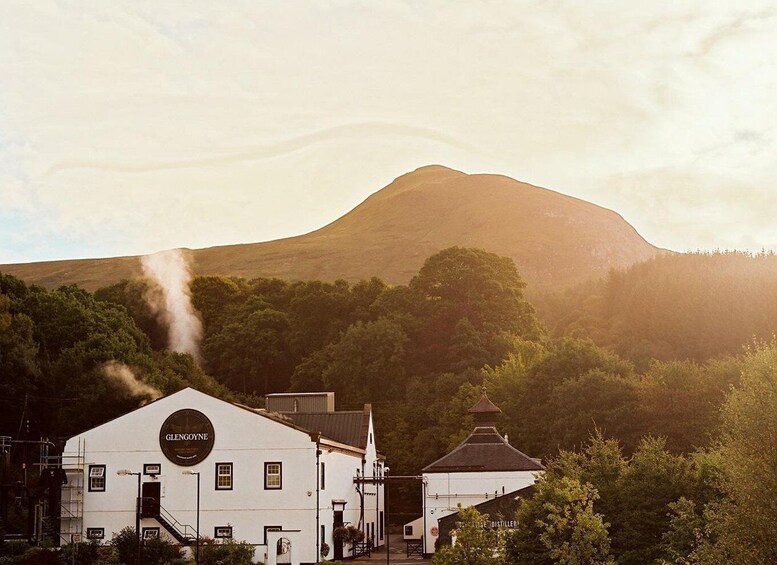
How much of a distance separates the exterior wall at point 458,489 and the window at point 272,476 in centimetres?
875

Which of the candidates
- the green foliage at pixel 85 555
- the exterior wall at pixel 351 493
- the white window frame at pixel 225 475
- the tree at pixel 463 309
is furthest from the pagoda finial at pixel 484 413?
the green foliage at pixel 85 555

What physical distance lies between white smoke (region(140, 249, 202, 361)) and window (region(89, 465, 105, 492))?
41.0 m

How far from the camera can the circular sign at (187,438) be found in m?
57.1

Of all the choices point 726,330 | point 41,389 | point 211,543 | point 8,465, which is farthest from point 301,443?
point 726,330

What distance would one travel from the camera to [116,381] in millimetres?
71500

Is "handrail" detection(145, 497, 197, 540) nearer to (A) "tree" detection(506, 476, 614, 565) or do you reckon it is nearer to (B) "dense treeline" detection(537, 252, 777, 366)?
(A) "tree" detection(506, 476, 614, 565)

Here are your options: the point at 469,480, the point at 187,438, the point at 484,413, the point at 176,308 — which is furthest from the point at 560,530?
the point at 176,308

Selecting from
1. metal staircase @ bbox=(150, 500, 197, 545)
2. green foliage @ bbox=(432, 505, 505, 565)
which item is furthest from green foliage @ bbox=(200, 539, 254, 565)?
green foliage @ bbox=(432, 505, 505, 565)

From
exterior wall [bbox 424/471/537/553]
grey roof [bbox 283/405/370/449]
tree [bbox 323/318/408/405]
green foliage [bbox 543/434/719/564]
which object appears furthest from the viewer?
tree [bbox 323/318/408/405]

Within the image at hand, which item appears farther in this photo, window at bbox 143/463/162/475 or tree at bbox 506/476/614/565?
window at bbox 143/463/162/475

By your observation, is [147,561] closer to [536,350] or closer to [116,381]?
[116,381]

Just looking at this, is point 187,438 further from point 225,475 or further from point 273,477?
point 273,477

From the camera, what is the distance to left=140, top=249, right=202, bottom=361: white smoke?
100375 millimetres

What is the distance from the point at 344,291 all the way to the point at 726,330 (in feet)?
120
